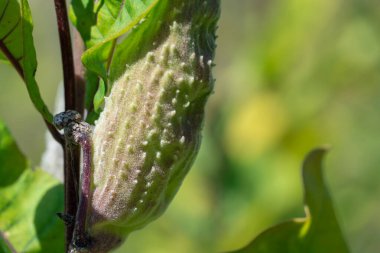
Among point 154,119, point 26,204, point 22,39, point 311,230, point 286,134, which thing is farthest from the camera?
point 286,134

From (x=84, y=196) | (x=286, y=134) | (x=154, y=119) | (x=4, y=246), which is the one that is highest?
(x=154, y=119)

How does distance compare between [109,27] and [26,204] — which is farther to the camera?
[26,204]

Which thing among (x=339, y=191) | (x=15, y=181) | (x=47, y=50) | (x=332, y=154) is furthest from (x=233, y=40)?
(x=15, y=181)

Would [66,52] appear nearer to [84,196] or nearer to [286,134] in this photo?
[84,196]

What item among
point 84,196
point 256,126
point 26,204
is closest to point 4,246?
point 26,204

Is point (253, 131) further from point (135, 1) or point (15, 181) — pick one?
point (135, 1)

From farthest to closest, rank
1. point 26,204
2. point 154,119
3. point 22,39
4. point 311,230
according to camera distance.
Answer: point 26,204 < point 311,230 < point 22,39 < point 154,119

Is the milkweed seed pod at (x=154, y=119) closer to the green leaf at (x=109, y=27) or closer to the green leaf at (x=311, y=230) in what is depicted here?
the green leaf at (x=109, y=27)
